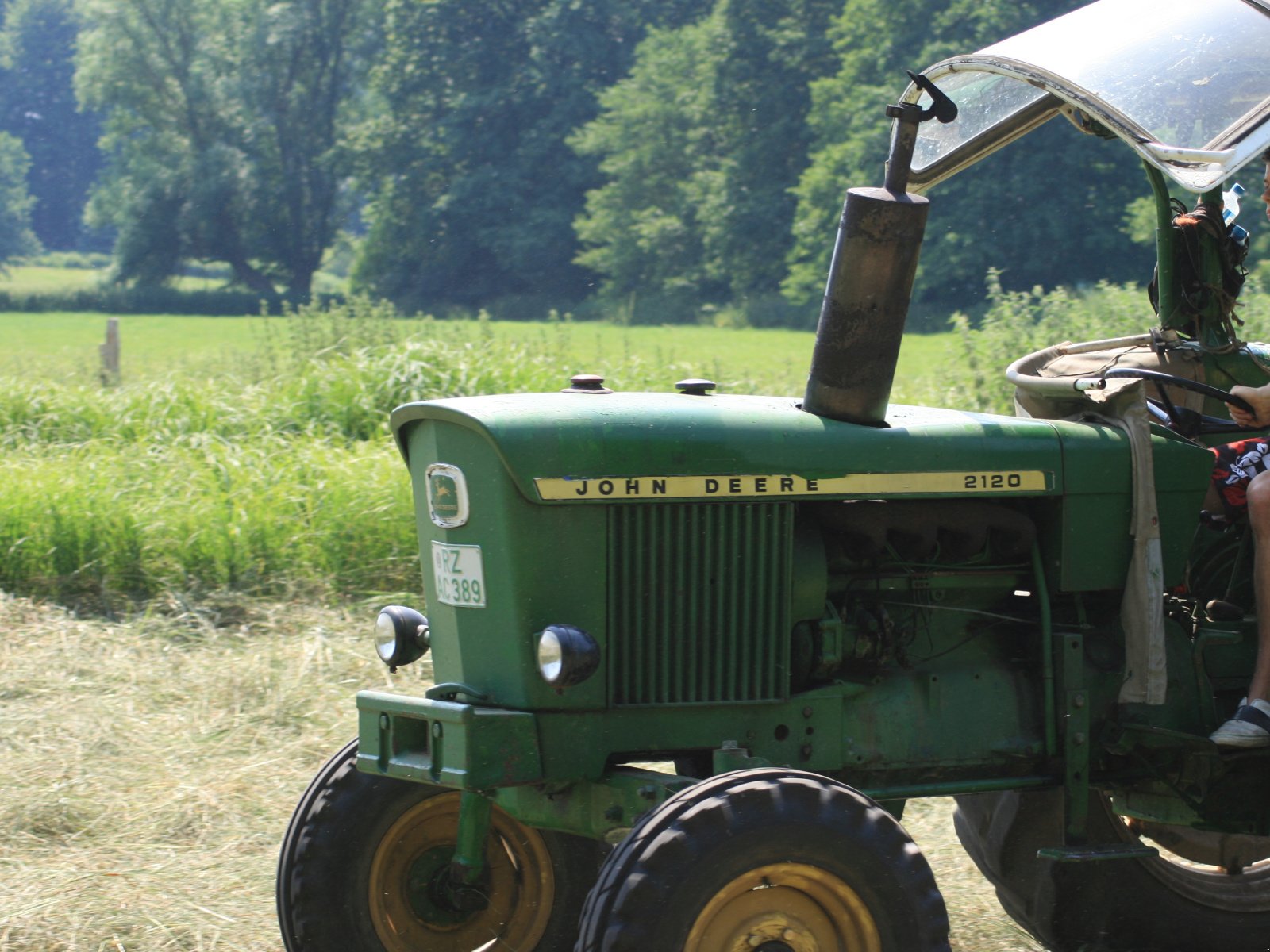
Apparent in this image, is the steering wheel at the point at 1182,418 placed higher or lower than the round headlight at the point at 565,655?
higher

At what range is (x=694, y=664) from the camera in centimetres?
341

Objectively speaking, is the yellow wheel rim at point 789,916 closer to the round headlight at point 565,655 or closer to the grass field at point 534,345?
the round headlight at point 565,655

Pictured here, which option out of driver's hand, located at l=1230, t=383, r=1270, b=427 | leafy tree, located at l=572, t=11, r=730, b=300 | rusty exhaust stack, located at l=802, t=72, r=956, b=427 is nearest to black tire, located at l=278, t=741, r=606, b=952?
rusty exhaust stack, located at l=802, t=72, r=956, b=427

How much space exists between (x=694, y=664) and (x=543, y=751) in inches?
15.5

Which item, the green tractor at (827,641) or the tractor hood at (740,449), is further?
the tractor hood at (740,449)

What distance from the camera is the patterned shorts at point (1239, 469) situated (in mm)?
3924

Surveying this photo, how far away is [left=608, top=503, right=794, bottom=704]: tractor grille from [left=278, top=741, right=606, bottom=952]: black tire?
25.9 inches

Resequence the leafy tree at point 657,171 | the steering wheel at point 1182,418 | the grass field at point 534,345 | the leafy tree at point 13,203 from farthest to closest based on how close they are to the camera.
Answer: the leafy tree at point 13,203, the leafy tree at point 657,171, the grass field at point 534,345, the steering wheel at point 1182,418

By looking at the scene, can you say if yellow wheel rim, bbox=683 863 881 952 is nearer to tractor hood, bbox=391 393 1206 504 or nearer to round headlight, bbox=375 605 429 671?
tractor hood, bbox=391 393 1206 504

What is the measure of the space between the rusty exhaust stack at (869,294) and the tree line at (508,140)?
35022 millimetres

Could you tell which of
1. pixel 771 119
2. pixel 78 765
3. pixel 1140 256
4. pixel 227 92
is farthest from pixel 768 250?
pixel 78 765

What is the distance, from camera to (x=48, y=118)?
252ft

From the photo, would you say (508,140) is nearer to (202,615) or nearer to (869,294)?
(202,615)

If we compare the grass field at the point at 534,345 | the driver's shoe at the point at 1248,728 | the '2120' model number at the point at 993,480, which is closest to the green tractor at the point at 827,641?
the '2120' model number at the point at 993,480
